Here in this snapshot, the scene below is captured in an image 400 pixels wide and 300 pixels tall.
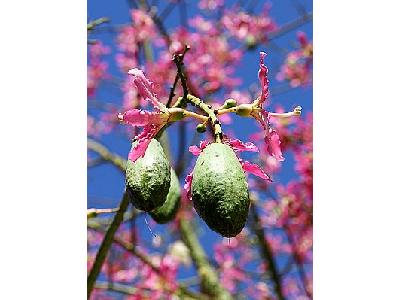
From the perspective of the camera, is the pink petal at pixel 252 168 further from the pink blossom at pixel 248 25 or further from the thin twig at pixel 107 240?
the pink blossom at pixel 248 25

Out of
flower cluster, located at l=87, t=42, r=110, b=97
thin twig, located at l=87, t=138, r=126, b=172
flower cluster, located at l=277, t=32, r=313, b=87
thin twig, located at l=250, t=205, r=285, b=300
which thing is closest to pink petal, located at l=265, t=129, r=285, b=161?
thin twig, located at l=250, t=205, r=285, b=300

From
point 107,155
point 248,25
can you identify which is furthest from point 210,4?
point 107,155

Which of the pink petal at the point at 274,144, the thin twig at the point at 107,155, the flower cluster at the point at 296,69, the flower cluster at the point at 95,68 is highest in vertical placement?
the flower cluster at the point at 95,68

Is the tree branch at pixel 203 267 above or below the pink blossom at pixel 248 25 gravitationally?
below

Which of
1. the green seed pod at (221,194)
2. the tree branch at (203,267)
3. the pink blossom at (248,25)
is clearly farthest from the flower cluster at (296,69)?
the green seed pod at (221,194)

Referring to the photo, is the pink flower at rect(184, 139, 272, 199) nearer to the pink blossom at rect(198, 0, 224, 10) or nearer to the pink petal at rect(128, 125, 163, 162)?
the pink petal at rect(128, 125, 163, 162)

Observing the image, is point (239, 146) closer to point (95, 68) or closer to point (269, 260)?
point (269, 260)
